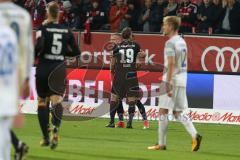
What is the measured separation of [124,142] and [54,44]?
284 cm

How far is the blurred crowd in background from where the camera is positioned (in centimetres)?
2389

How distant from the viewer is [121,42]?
19.2m

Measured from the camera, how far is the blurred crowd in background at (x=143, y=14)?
78.4 ft

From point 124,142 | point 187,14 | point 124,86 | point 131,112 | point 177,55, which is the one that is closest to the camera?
point 177,55

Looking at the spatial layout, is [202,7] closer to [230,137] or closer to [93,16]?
[93,16]

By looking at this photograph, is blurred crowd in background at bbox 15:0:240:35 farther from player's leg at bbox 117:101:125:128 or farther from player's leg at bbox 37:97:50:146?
player's leg at bbox 37:97:50:146

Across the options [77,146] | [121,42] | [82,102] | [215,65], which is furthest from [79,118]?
[77,146]

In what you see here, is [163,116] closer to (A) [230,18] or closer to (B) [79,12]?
(A) [230,18]

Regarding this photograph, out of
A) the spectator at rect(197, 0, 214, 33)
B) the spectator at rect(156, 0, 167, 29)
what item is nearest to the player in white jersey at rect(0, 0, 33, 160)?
the spectator at rect(197, 0, 214, 33)

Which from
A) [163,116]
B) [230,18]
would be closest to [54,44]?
[163,116]

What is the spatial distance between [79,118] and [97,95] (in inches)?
33.6

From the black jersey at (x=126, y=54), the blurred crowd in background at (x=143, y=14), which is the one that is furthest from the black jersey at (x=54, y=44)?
the blurred crowd in background at (x=143, y=14)

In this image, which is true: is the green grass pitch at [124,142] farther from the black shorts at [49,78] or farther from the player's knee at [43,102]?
the black shorts at [49,78]

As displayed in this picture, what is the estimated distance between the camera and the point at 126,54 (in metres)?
19.2
